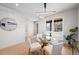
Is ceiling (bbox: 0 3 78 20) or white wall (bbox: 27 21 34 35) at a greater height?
ceiling (bbox: 0 3 78 20)

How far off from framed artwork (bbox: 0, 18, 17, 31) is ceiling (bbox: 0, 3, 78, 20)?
0.22 metres

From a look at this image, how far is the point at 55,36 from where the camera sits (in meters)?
1.72

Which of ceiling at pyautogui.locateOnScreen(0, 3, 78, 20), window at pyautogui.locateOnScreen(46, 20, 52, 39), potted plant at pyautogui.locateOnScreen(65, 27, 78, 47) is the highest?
ceiling at pyautogui.locateOnScreen(0, 3, 78, 20)

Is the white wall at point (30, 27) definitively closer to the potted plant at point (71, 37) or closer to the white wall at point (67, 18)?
the white wall at point (67, 18)

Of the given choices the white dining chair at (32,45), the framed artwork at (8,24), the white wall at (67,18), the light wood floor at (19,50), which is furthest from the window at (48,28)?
the framed artwork at (8,24)

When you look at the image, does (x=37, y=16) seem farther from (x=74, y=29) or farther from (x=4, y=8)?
(x=74, y=29)

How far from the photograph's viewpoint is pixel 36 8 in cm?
167

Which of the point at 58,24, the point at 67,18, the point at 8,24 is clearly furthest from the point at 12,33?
the point at 67,18

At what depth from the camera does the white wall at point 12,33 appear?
164cm

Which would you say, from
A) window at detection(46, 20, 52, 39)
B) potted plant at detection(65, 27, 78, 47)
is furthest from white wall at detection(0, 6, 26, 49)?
potted plant at detection(65, 27, 78, 47)

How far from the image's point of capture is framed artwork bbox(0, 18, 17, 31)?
1662mm

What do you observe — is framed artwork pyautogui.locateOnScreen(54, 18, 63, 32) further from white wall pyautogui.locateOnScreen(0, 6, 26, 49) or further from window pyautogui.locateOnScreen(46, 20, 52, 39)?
white wall pyautogui.locateOnScreen(0, 6, 26, 49)

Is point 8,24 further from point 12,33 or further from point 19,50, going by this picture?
point 19,50

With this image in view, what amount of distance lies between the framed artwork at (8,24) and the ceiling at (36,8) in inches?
8.7
